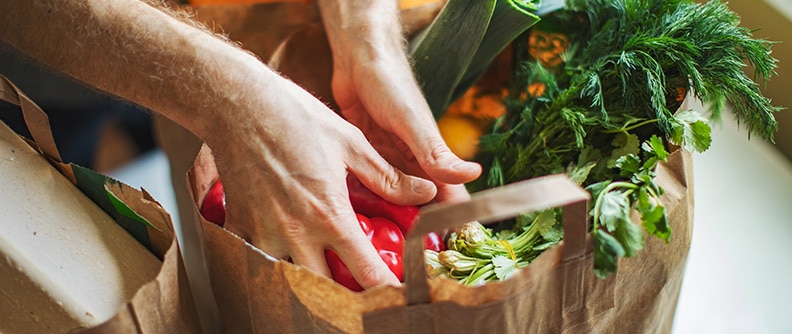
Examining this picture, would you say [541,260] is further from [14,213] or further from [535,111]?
[14,213]

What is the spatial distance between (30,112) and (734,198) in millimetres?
1071

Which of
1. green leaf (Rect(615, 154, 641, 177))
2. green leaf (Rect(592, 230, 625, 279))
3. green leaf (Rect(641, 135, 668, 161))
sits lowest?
green leaf (Rect(592, 230, 625, 279))

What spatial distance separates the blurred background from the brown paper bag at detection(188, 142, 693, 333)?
0.32 metres

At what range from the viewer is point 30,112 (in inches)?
29.0

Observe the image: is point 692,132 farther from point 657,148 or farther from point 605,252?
point 605,252

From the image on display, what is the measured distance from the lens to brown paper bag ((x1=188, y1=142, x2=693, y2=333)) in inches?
22.6

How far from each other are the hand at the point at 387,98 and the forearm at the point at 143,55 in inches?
6.7

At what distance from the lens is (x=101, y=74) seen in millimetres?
817

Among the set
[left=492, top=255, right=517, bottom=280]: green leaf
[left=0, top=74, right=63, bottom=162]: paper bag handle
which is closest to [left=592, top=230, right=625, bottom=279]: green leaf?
[left=492, top=255, right=517, bottom=280]: green leaf

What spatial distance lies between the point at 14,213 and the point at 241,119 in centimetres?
25

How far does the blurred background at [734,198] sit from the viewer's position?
3.41 feet

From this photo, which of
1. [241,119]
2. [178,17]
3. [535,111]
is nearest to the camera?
[241,119]

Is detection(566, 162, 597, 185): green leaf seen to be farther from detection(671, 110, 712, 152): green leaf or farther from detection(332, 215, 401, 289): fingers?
detection(332, 215, 401, 289): fingers

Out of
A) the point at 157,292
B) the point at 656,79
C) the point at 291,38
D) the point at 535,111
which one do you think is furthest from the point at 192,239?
the point at 656,79
